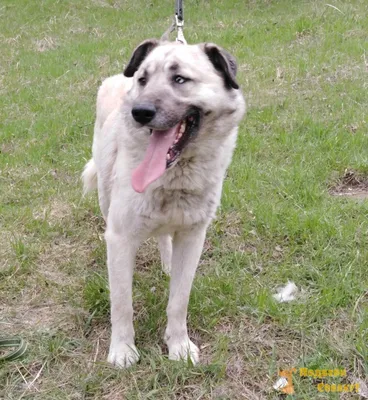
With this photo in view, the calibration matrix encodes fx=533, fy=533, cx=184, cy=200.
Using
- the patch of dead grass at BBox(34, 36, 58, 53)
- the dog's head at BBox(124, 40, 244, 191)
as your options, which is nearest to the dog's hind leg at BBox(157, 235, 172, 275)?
the dog's head at BBox(124, 40, 244, 191)

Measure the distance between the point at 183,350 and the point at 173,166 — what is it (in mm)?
1029

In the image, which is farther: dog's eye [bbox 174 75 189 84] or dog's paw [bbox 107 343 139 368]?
dog's paw [bbox 107 343 139 368]

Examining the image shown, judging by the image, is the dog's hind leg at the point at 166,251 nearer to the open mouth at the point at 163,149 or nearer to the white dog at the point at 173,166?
the white dog at the point at 173,166

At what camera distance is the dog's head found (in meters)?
2.63

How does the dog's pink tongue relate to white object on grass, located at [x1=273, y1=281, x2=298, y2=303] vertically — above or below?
above

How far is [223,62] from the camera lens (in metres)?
2.90

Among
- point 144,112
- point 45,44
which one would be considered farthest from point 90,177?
point 45,44

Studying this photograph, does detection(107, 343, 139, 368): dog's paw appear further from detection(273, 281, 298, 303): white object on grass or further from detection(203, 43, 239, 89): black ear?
detection(203, 43, 239, 89): black ear

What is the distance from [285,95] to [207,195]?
4150mm

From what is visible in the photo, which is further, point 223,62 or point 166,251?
point 166,251

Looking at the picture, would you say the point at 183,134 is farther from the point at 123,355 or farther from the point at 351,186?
the point at 351,186

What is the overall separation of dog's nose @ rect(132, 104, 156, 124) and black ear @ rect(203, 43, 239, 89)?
1.79 ft

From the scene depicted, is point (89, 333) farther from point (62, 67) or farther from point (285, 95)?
point (62, 67)

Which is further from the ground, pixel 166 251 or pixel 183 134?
pixel 183 134
